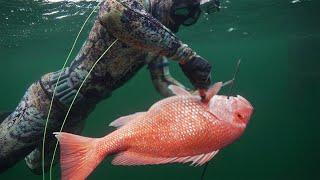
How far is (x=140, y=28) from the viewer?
3.58 m

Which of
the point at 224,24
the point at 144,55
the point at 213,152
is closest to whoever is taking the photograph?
the point at 213,152

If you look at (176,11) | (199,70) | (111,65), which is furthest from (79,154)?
(176,11)

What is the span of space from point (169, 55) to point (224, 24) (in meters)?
26.8

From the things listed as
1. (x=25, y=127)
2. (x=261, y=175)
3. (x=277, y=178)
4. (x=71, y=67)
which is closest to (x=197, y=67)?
(x=71, y=67)

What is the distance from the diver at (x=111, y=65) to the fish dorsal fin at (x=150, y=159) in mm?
1323

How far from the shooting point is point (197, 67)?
344 cm

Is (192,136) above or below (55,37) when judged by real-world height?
above

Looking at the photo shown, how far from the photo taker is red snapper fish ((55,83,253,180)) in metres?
2.17

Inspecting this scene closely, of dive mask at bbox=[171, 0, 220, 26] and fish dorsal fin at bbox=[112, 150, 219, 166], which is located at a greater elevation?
dive mask at bbox=[171, 0, 220, 26]

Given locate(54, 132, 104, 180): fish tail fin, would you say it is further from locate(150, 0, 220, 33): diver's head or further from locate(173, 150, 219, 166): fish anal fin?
locate(150, 0, 220, 33): diver's head

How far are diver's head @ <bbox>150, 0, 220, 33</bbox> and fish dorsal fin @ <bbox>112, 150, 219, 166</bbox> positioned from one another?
2449 millimetres

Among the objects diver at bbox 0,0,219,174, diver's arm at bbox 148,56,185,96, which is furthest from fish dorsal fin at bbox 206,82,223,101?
diver's arm at bbox 148,56,185,96

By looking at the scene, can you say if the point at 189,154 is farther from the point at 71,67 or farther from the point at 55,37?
the point at 55,37

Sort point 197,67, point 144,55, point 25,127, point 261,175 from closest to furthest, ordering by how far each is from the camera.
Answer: point 197,67 < point 144,55 < point 25,127 < point 261,175
